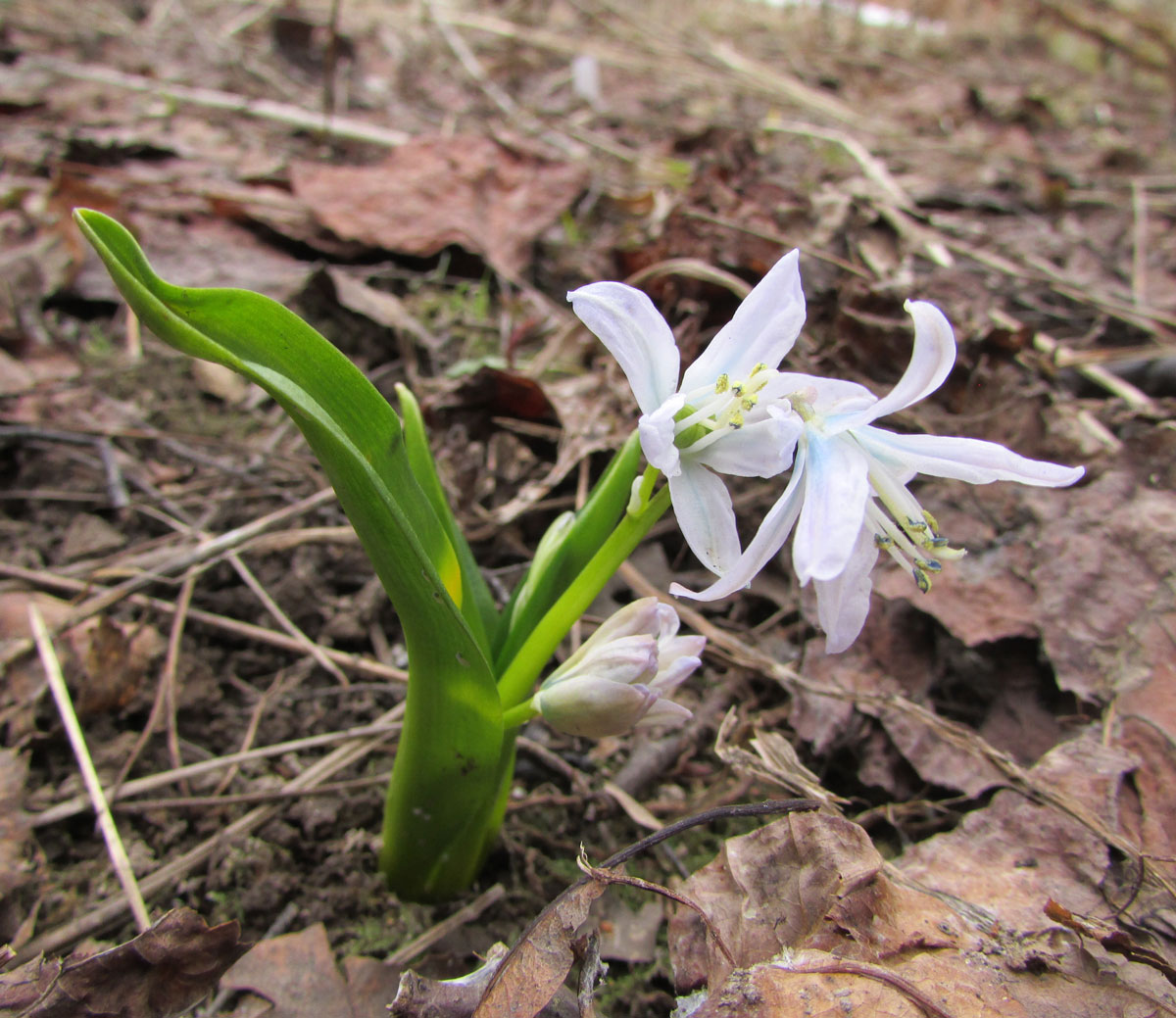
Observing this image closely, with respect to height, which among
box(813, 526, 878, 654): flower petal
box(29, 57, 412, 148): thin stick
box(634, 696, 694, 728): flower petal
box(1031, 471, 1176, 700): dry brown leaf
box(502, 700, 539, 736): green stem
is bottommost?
box(502, 700, 539, 736): green stem

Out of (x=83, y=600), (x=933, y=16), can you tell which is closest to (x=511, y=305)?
(x=83, y=600)

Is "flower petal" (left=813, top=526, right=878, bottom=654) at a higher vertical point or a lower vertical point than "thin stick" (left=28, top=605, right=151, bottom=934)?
higher

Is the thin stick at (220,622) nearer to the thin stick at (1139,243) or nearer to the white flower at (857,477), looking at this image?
the white flower at (857,477)

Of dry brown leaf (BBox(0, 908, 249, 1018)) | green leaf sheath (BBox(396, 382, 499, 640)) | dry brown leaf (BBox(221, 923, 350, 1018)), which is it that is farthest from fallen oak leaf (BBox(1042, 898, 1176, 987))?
dry brown leaf (BBox(0, 908, 249, 1018))

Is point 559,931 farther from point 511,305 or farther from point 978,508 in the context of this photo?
point 511,305

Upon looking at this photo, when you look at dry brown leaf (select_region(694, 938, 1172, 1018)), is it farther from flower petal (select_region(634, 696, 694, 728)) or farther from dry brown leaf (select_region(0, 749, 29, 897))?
dry brown leaf (select_region(0, 749, 29, 897))

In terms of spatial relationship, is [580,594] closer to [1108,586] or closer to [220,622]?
[220,622]
